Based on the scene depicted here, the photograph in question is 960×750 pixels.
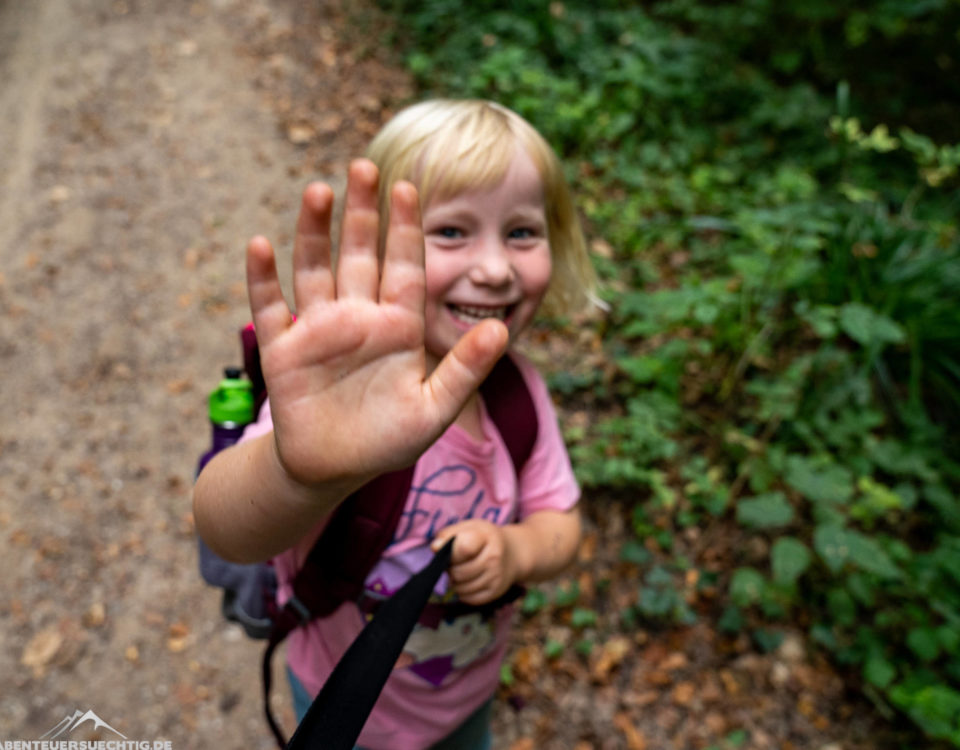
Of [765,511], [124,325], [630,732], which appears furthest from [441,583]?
[124,325]

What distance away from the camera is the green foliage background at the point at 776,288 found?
2432mm

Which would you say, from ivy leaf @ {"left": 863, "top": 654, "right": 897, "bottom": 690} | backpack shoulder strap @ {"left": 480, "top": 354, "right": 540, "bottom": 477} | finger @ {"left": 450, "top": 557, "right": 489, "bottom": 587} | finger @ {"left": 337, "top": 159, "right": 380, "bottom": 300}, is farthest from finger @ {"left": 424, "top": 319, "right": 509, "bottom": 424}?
ivy leaf @ {"left": 863, "top": 654, "right": 897, "bottom": 690}

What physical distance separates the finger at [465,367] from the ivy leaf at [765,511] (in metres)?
1.88

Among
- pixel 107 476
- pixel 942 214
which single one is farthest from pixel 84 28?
pixel 942 214

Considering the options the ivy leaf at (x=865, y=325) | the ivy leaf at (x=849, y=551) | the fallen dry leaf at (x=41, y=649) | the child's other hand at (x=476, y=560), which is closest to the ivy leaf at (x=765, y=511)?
the ivy leaf at (x=849, y=551)

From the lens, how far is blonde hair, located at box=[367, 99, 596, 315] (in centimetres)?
116

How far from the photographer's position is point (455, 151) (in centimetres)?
116

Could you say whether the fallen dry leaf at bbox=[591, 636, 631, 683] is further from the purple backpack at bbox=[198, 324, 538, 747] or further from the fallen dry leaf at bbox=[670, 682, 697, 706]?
the purple backpack at bbox=[198, 324, 538, 747]

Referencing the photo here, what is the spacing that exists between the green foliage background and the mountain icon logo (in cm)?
209

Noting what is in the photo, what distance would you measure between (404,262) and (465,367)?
6.2 inches

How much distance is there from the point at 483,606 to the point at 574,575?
155 centimetres

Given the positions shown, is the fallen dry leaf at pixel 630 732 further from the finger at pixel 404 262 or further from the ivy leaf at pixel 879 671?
the finger at pixel 404 262

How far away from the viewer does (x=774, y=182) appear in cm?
376

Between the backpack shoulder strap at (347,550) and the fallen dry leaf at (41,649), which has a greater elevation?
the backpack shoulder strap at (347,550)
